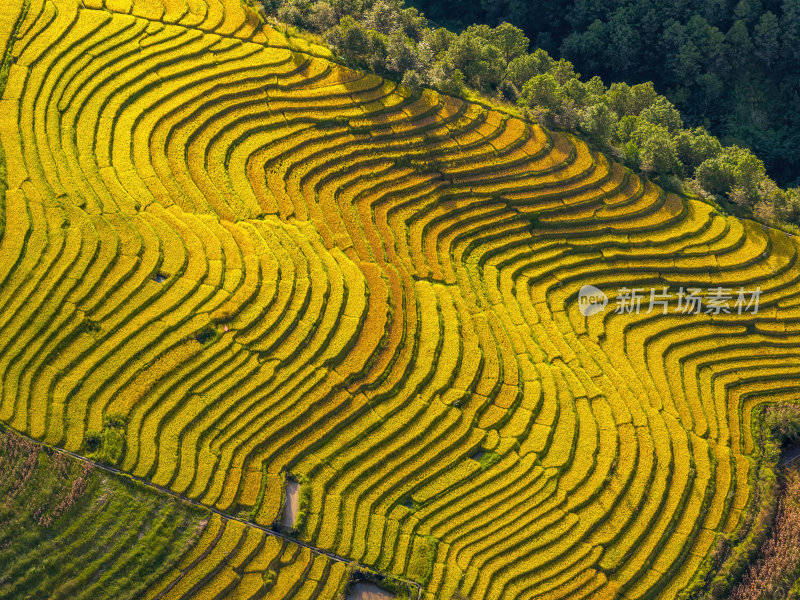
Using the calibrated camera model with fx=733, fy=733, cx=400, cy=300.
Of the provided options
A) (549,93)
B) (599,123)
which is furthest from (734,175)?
(549,93)

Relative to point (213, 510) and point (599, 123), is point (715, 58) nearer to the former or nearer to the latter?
point (599, 123)

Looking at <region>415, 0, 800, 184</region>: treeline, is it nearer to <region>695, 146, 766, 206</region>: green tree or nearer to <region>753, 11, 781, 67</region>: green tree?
<region>753, 11, 781, 67</region>: green tree

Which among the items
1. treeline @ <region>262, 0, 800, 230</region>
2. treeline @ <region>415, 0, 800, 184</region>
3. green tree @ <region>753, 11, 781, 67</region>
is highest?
green tree @ <region>753, 11, 781, 67</region>

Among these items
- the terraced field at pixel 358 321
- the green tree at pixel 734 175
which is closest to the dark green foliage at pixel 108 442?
the terraced field at pixel 358 321

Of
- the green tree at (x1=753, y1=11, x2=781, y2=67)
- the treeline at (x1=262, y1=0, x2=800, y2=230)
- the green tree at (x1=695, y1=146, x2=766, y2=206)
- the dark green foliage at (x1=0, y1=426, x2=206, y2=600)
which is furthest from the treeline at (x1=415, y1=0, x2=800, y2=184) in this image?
the dark green foliage at (x1=0, y1=426, x2=206, y2=600)

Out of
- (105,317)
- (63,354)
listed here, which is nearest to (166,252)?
(105,317)
